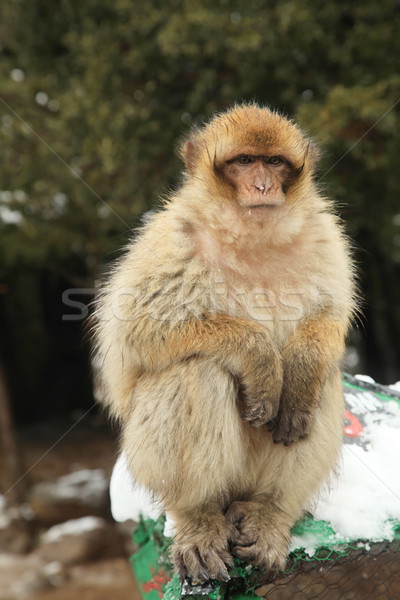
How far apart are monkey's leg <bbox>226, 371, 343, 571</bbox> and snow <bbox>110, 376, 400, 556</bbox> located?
140 mm

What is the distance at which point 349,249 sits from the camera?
10.8 ft

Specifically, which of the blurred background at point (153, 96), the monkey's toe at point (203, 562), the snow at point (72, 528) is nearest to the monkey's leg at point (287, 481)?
the monkey's toe at point (203, 562)

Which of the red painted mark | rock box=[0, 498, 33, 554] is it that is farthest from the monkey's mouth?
rock box=[0, 498, 33, 554]

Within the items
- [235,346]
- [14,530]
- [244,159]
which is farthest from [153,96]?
[14,530]

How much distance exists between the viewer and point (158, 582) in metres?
3.32

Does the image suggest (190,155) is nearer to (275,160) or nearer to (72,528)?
(275,160)

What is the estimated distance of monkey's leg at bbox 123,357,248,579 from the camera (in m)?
2.47

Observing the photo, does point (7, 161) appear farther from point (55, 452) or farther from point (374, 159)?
point (55, 452)

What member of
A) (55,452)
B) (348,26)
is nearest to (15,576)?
(55,452)

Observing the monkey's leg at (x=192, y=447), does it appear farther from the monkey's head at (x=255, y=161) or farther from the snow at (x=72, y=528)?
the snow at (x=72, y=528)

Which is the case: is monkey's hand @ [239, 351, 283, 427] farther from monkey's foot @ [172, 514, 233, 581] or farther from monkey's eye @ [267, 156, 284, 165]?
monkey's eye @ [267, 156, 284, 165]

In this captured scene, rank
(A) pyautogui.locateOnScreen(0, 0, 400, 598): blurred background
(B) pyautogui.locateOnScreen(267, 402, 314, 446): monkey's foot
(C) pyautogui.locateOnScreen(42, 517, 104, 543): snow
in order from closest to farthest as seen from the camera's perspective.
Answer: (B) pyautogui.locateOnScreen(267, 402, 314, 446): monkey's foot → (A) pyautogui.locateOnScreen(0, 0, 400, 598): blurred background → (C) pyautogui.locateOnScreen(42, 517, 104, 543): snow

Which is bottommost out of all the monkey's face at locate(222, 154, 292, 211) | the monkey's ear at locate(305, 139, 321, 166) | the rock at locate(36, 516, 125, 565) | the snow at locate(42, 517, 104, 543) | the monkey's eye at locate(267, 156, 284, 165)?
the rock at locate(36, 516, 125, 565)

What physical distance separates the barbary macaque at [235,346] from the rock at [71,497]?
261 inches
